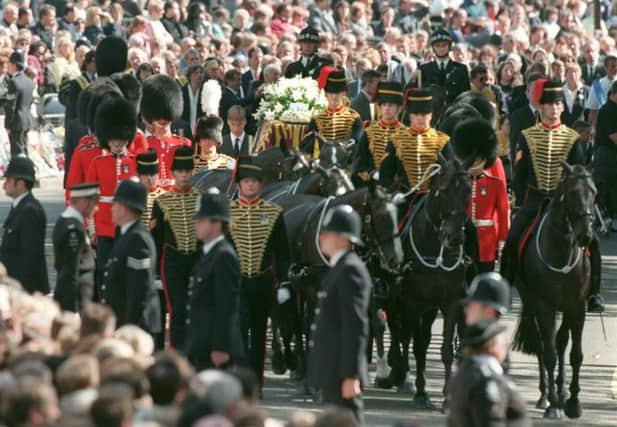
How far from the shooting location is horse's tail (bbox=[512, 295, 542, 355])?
15805 mm

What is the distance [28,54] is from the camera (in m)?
29.6

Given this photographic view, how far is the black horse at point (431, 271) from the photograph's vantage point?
14984 mm

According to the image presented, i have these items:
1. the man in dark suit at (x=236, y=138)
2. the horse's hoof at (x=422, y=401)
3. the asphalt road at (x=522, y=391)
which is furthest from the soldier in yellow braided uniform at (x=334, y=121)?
the horse's hoof at (x=422, y=401)

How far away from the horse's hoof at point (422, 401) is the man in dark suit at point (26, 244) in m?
2.82

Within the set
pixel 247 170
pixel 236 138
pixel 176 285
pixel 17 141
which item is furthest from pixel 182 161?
pixel 17 141

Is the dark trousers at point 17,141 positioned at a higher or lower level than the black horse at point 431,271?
higher

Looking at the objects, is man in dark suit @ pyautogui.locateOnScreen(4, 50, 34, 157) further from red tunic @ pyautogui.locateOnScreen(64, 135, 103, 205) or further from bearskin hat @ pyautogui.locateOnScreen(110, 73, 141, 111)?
red tunic @ pyautogui.locateOnScreen(64, 135, 103, 205)

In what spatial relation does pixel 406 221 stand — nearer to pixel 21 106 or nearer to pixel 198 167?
pixel 198 167

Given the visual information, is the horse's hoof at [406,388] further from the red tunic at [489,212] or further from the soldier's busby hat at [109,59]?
the soldier's busby hat at [109,59]

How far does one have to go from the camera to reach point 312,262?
15844 mm

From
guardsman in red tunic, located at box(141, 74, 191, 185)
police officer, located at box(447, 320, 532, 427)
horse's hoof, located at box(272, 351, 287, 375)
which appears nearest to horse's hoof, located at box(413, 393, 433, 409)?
horse's hoof, located at box(272, 351, 287, 375)

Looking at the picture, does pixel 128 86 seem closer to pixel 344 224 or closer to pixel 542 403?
pixel 542 403

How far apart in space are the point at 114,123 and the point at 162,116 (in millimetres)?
1307

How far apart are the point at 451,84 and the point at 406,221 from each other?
253 inches
